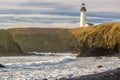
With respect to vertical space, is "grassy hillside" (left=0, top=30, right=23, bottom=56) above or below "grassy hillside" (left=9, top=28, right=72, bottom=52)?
above

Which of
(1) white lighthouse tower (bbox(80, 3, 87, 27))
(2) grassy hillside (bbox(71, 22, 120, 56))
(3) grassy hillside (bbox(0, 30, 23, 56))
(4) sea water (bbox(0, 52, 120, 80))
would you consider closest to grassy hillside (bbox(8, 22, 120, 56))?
(2) grassy hillside (bbox(71, 22, 120, 56))

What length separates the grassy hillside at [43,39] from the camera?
122 meters

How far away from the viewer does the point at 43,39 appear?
130250 millimetres

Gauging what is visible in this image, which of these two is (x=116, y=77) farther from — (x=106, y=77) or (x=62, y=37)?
(x=62, y=37)

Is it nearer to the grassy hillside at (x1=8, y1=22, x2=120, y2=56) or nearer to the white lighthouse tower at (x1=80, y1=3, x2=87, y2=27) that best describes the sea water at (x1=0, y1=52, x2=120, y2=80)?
the grassy hillside at (x1=8, y1=22, x2=120, y2=56)

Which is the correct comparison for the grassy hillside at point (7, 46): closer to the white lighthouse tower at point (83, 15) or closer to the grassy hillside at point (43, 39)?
the white lighthouse tower at point (83, 15)

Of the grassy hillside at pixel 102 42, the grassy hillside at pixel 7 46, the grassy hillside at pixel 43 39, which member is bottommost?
the grassy hillside at pixel 43 39

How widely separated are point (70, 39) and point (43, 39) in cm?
1552

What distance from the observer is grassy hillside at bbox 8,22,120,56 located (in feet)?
193

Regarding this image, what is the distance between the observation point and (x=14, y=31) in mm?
134750

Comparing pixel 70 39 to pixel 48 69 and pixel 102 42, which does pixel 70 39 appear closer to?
pixel 102 42

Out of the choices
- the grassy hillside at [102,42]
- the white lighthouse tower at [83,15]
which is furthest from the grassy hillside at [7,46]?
the white lighthouse tower at [83,15]

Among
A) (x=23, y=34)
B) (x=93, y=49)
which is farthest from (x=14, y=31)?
(x=93, y=49)

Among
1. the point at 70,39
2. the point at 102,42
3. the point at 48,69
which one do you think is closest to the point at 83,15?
the point at 70,39
